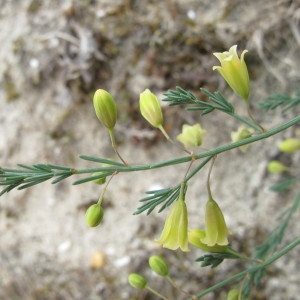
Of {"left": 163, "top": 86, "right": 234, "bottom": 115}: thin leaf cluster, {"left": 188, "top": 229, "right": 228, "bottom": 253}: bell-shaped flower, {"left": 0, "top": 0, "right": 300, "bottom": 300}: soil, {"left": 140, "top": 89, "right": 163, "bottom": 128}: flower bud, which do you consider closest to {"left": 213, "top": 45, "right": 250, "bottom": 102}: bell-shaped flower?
{"left": 163, "top": 86, "right": 234, "bottom": 115}: thin leaf cluster

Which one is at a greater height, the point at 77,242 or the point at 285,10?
the point at 285,10

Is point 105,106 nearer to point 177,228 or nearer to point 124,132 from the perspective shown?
point 177,228

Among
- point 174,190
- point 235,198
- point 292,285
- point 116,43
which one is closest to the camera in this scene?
point 174,190

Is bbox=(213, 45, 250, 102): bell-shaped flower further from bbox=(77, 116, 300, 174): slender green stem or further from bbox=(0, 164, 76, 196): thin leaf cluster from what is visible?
bbox=(0, 164, 76, 196): thin leaf cluster

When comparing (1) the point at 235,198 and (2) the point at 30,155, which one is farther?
(2) the point at 30,155

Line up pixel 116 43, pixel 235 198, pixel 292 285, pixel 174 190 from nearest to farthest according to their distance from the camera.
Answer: pixel 174 190, pixel 292 285, pixel 235 198, pixel 116 43

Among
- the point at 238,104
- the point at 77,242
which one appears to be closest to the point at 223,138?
the point at 238,104

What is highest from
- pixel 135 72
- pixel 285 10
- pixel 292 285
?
pixel 285 10

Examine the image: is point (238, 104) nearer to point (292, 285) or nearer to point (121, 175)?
point (121, 175)
